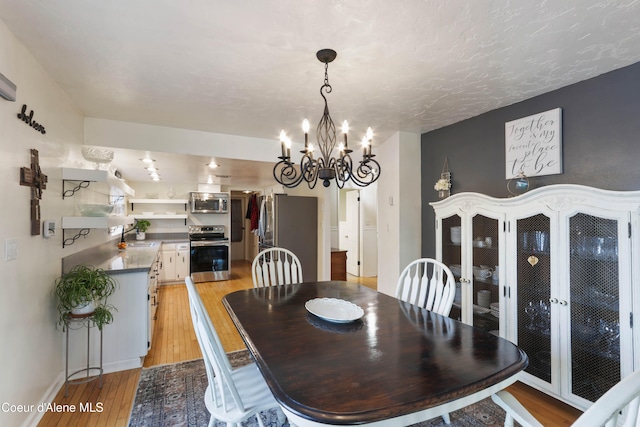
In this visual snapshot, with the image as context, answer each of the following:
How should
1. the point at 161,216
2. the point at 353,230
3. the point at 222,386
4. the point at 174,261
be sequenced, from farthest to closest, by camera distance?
the point at 353,230 → the point at 161,216 → the point at 174,261 → the point at 222,386

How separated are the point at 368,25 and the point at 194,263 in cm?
536

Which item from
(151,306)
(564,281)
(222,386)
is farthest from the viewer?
(151,306)

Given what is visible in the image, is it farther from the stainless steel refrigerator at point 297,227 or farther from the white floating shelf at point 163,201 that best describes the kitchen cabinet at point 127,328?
the white floating shelf at point 163,201

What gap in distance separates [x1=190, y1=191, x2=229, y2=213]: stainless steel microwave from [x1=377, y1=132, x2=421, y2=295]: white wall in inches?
151

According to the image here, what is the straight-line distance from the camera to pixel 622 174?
195 cm

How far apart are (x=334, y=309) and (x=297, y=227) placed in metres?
3.36

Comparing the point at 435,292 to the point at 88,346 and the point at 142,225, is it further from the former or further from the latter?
the point at 142,225

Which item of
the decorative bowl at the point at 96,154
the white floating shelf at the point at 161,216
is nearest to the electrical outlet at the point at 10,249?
the decorative bowl at the point at 96,154

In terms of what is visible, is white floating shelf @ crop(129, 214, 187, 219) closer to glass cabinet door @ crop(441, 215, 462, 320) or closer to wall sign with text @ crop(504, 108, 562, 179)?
glass cabinet door @ crop(441, 215, 462, 320)

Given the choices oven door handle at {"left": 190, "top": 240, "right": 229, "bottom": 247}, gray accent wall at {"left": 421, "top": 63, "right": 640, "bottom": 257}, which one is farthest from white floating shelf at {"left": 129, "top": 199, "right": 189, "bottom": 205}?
gray accent wall at {"left": 421, "top": 63, "right": 640, "bottom": 257}

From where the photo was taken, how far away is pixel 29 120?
179 cm

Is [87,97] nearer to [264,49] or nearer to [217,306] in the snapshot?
[264,49]

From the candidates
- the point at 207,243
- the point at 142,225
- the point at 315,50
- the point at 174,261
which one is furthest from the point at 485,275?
the point at 142,225

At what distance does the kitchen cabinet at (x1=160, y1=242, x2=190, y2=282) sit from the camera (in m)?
5.57
